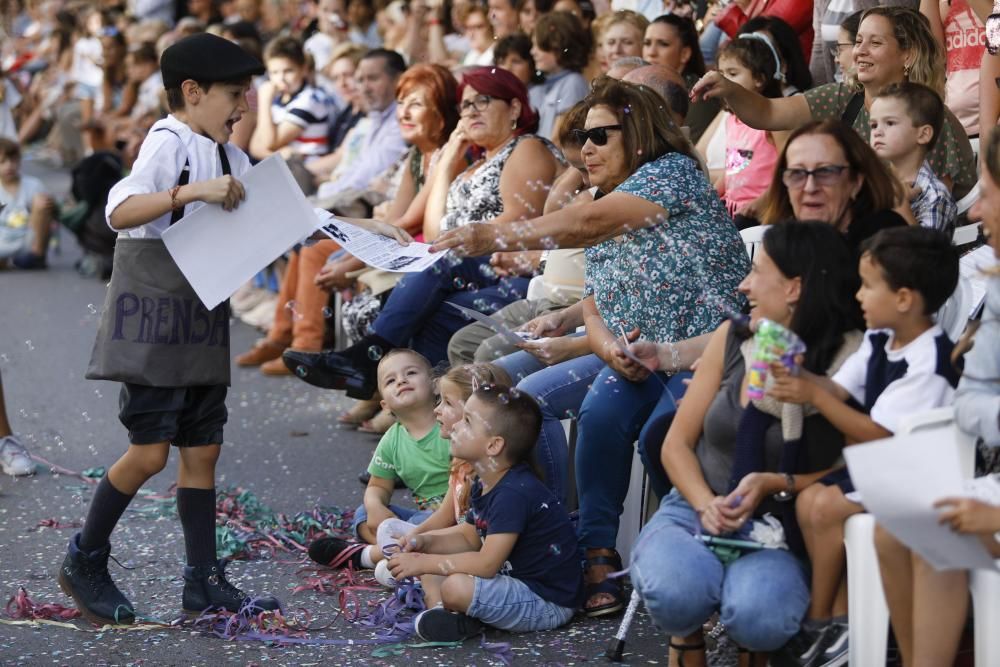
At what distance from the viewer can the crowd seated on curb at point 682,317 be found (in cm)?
351

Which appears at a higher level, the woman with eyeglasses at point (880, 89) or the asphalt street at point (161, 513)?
the woman with eyeglasses at point (880, 89)

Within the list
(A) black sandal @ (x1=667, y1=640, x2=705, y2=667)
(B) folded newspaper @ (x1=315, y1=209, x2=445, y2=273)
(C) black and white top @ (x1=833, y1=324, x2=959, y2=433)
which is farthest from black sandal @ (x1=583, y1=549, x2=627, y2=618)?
(C) black and white top @ (x1=833, y1=324, x2=959, y2=433)

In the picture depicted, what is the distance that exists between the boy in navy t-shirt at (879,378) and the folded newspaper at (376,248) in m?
1.25

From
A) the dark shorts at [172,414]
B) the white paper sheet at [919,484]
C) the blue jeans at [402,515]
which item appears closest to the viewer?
the white paper sheet at [919,484]

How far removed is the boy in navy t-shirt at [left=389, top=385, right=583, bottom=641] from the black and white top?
1.13m

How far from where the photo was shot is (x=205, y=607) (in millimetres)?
4461

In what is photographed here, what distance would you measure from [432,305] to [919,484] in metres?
3.62

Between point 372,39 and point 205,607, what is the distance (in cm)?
837

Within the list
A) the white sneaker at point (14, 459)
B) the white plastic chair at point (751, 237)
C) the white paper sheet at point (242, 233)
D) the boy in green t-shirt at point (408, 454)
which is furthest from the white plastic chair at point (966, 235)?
the white sneaker at point (14, 459)

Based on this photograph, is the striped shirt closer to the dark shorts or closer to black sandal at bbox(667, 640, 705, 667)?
the dark shorts

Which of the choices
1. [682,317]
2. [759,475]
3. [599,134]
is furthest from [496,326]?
[759,475]

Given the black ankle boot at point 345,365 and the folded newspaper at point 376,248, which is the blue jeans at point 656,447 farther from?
the black ankle boot at point 345,365

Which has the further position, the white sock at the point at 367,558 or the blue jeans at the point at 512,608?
the white sock at the point at 367,558

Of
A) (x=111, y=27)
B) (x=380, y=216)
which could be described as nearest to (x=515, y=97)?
(x=380, y=216)
